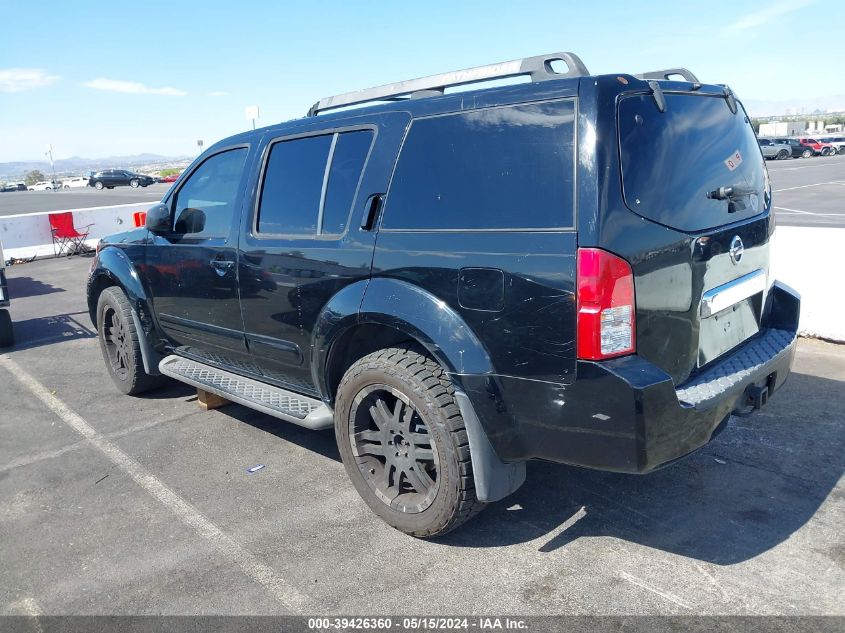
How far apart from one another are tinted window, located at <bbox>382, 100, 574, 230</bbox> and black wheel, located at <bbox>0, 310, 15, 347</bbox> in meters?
5.67

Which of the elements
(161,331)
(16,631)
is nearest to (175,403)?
(161,331)

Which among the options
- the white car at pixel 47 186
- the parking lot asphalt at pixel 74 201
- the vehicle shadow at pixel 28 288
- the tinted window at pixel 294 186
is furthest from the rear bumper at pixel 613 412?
Answer: the white car at pixel 47 186

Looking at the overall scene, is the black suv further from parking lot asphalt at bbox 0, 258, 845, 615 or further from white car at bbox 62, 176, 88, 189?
white car at bbox 62, 176, 88, 189

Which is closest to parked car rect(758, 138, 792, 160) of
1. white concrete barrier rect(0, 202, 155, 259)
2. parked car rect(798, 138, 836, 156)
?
parked car rect(798, 138, 836, 156)

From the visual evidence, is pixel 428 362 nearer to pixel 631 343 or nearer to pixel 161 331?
pixel 631 343

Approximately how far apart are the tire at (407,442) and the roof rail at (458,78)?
139 centimetres

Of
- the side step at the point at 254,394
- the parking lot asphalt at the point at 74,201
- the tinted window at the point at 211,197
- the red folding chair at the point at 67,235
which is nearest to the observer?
the side step at the point at 254,394

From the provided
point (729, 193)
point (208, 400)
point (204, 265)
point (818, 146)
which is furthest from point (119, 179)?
point (729, 193)

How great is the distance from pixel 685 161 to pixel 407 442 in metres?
1.77

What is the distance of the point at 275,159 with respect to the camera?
4051mm

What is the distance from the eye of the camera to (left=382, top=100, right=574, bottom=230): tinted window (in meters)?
2.68

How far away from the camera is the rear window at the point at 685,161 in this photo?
270cm

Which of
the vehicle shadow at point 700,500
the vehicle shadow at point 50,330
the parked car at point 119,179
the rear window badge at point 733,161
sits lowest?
the vehicle shadow at point 700,500

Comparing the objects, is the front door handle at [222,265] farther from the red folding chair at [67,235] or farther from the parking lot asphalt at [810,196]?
the red folding chair at [67,235]
